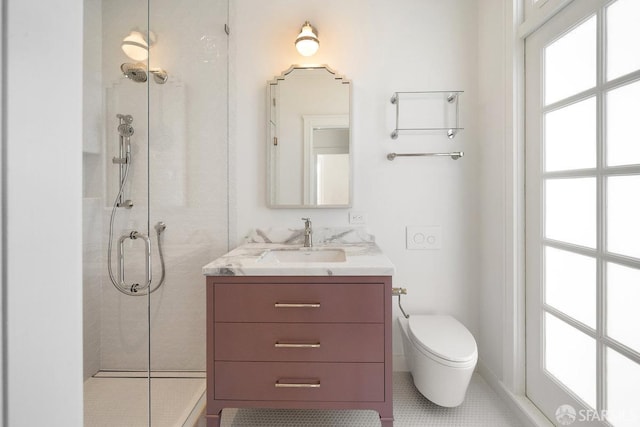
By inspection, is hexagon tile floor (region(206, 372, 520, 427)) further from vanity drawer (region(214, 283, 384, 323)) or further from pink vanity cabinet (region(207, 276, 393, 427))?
vanity drawer (region(214, 283, 384, 323))

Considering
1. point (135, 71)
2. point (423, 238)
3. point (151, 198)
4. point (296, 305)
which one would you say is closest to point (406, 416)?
point (296, 305)

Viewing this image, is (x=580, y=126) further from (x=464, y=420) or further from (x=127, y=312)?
(x=127, y=312)

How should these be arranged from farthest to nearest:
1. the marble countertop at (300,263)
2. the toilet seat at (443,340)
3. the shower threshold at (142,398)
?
the toilet seat at (443,340) < the marble countertop at (300,263) < the shower threshold at (142,398)

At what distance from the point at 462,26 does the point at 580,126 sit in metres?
1.08

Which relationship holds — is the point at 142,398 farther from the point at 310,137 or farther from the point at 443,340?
the point at 310,137

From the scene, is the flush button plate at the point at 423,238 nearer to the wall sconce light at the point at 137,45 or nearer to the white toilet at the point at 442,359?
the white toilet at the point at 442,359

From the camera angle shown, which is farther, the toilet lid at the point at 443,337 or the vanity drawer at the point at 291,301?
the toilet lid at the point at 443,337

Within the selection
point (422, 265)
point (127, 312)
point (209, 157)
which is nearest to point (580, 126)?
point (422, 265)

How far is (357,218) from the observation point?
1983 millimetres

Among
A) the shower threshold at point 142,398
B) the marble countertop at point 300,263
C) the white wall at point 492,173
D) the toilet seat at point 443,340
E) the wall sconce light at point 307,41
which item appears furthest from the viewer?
the wall sconce light at point 307,41

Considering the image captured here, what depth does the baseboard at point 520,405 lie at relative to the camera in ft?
4.72

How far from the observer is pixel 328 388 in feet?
4.36

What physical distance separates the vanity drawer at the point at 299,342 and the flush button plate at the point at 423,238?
80 centimetres

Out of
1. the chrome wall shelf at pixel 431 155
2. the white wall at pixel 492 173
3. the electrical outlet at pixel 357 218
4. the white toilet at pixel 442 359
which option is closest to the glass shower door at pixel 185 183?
the electrical outlet at pixel 357 218
